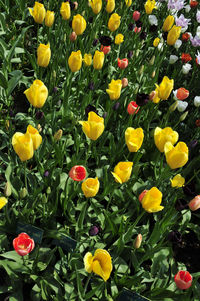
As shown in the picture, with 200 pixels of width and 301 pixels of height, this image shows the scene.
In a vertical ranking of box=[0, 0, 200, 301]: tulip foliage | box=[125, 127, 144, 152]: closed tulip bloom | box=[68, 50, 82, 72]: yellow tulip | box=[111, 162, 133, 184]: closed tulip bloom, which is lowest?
box=[0, 0, 200, 301]: tulip foliage

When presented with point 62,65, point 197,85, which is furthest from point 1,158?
point 197,85

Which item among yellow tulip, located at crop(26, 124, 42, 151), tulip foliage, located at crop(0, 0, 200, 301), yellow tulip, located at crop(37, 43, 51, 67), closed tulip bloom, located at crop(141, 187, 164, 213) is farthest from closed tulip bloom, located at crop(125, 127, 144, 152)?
yellow tulip, located at crop(37, 43, 51, 67)

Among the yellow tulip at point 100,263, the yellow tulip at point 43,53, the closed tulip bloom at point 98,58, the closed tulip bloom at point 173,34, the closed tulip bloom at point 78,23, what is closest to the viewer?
the yellow tulip at point 100,263

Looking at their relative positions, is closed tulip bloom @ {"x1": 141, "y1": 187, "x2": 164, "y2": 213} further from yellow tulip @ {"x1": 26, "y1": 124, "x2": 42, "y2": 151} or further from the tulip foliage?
yellow tulip @ {"x1": 26, "y1": 124, "x2": 42, "y2": 151}

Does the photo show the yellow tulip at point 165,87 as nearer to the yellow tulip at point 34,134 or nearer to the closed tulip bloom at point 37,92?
the closed tulip bloom at point 37,92

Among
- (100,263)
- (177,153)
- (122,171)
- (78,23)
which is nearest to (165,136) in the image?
(177,153)

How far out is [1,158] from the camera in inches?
76.1

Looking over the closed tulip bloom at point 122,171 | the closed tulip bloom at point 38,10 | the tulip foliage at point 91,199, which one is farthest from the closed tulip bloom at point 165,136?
the closed tulip bloom at point 38,10

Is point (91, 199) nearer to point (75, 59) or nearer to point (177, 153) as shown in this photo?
point (177, 153)

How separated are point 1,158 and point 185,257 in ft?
4.45

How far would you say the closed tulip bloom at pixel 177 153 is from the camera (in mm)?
1505

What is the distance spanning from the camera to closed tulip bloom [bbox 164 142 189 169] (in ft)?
4.94

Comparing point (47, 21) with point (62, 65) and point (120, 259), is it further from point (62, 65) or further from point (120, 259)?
point (120, 259)

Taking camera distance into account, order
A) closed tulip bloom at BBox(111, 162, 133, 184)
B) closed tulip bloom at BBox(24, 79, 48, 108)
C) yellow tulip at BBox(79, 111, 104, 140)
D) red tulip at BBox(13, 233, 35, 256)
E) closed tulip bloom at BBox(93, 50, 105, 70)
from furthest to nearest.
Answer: closed tulip bloom at BBox(93, 50, 105, 70) < closed tulip bloom at BBox(24, 79, 48, 108) < yellow tulip at BBox(79, 111, 104, 140) < closed tulip bloom at BBox(111, 162, 133, 184) < red tulip at BBox(13, 233, 35, 256)
